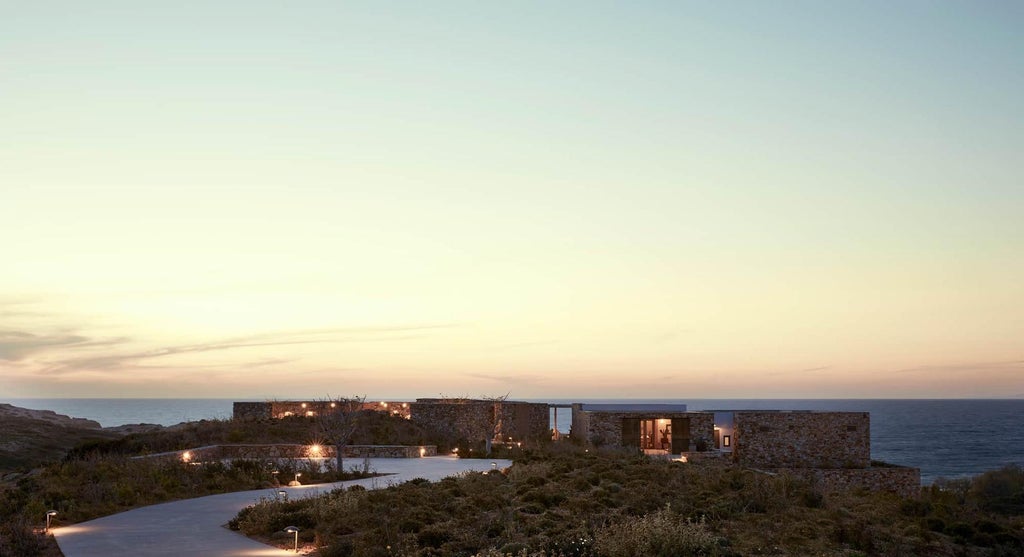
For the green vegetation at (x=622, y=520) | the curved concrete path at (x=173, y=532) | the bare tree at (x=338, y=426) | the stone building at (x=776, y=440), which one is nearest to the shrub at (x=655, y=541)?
the green vegetation at (x=622, y=520)

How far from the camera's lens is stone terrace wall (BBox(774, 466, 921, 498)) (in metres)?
39.1

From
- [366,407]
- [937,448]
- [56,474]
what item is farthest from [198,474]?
[937,448]

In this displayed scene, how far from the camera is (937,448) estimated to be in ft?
352

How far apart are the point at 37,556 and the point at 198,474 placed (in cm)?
1113

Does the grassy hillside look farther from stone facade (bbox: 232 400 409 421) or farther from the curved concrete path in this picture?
the curved concrete path

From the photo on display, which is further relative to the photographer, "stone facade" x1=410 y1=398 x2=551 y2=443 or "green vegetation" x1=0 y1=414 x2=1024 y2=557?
"stone facade" x1=410 y1=398 x2=551 y2=443

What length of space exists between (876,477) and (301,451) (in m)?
25.4

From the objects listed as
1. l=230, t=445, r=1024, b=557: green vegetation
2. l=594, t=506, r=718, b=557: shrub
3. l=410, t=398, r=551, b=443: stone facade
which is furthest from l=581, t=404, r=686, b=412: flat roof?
l=594, t=506, r=718, b=557: shrub

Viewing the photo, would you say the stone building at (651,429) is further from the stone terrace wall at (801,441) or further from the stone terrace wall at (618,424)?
the stone terrace wall at (801,441)

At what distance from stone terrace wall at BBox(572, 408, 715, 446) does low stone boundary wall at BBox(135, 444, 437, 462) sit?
9.01 m

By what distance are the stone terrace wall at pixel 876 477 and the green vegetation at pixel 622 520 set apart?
17.2m

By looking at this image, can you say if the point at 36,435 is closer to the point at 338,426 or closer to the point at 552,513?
the point at 338,426

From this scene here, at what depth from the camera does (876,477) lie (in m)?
39.7

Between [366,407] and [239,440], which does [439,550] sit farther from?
[366,407]
